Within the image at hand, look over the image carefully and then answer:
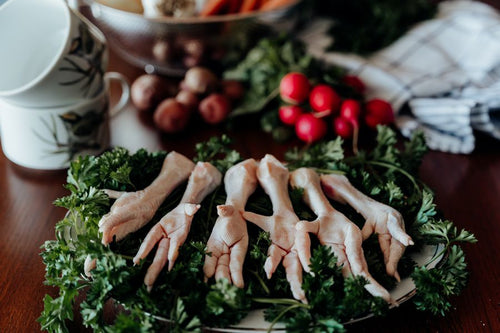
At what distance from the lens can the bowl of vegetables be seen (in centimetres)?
116

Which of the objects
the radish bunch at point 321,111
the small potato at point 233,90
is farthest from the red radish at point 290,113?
the small potato at point 233,90

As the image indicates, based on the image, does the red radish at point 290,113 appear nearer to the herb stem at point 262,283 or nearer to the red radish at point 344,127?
the red radish at point 344,127

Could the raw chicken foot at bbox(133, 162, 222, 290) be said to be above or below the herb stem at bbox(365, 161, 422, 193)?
above

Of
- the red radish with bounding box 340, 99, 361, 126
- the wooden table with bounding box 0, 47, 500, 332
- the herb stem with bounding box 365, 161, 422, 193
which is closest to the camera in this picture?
the wooden table with bounding box 0, 47, 500, 332

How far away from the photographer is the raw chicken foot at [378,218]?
2.09 feet

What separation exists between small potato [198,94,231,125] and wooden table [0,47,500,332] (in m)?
0.02

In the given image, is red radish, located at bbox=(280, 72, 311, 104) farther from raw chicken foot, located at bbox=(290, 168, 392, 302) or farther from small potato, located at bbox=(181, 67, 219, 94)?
raw chicken foot, located at bbox=(290, 168, 392, 302)

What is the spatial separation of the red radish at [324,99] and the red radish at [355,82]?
10cm

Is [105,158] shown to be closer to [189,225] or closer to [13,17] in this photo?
[189,225]

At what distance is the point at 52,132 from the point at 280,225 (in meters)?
0.46

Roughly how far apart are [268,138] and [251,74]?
0.56 feet

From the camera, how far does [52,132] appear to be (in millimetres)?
900

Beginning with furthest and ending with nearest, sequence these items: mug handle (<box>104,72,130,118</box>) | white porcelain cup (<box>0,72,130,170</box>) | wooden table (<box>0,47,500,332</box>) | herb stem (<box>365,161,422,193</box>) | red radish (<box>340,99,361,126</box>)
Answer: mug handle (<box>104,72,130,118</box>) < red radish (<box>340,99,361,126</box>) < white porcelain cup (<box>0,72,130,170</box>) < herb stem (<box>365,161,422,193</box>) < wooden table (<box>0,47,500,332</box>)

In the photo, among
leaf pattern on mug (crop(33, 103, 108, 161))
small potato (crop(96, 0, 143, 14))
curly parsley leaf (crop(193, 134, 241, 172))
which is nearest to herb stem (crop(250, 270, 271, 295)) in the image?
curly parsley leaf (crop(193, 134, 241, 172))
